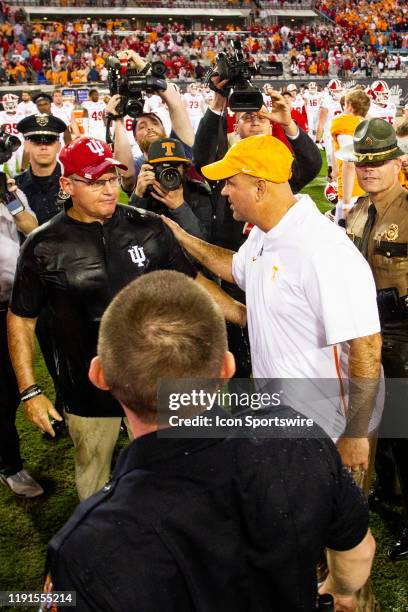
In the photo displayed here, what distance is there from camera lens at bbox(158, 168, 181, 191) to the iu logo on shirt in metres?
0.62

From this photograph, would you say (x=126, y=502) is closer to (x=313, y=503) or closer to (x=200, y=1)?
(x=313, y=503)

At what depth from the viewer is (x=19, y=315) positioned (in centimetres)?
279

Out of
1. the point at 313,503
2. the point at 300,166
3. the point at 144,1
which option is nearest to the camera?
the point at 313,503

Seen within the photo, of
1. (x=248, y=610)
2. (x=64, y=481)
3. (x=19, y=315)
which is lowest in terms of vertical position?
(x=64, y=481)

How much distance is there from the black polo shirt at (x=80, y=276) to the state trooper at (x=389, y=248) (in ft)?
3.38

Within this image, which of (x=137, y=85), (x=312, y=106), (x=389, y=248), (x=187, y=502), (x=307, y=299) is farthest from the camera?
(x=312, y=106)

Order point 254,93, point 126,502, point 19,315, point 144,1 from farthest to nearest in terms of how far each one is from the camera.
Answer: point 144,1 → point 254,93 → point 19,315 → point 126,502

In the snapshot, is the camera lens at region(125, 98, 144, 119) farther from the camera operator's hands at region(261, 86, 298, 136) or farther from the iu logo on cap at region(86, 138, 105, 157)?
the iu logo on cap at region(86, 138, 105, 157)

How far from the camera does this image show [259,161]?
2.35 metres

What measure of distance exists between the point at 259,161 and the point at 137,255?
774 mm

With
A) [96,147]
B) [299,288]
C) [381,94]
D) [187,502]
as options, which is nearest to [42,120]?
[96,147]

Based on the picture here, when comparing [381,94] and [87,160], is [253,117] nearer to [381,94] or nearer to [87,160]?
[87,160]

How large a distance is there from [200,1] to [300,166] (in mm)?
43098

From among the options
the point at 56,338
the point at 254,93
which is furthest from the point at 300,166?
the point at 56,338
